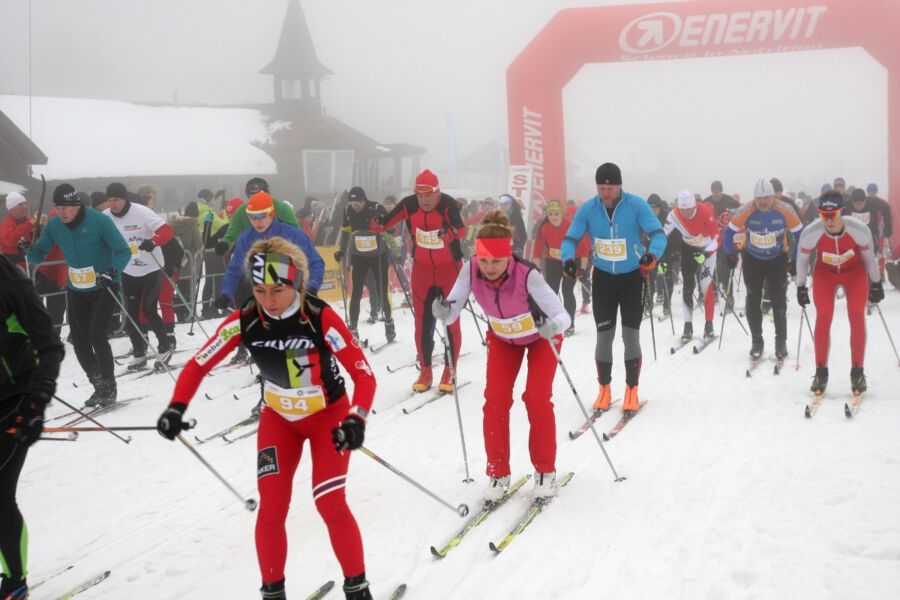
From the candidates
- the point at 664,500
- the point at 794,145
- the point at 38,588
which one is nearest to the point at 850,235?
the point at 664,500

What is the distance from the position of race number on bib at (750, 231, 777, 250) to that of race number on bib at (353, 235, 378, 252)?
4.44 m

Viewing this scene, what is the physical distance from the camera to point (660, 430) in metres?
6.14

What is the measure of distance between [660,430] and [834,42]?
1292 cm

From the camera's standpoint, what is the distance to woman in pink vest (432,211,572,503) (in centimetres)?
454

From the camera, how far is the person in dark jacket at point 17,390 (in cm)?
338

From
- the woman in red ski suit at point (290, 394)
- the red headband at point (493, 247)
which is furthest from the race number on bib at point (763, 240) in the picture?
the woman in red ski suit at point (290, 394)

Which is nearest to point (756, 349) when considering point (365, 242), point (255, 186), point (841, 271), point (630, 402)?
point (841, 271)

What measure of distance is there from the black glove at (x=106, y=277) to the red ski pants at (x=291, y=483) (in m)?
4.14

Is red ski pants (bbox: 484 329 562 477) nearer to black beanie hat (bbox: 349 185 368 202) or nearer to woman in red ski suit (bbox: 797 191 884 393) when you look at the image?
woman in red ski suit (bbox: 797 191 884 393)

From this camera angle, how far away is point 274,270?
322 cm

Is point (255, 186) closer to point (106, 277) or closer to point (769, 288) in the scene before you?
point (106, 277)

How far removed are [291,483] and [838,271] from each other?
539cm

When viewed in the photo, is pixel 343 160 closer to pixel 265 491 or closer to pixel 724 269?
pixel 724 269

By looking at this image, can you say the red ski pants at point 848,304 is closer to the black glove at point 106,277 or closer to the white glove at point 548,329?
the white glove at point 548,329
